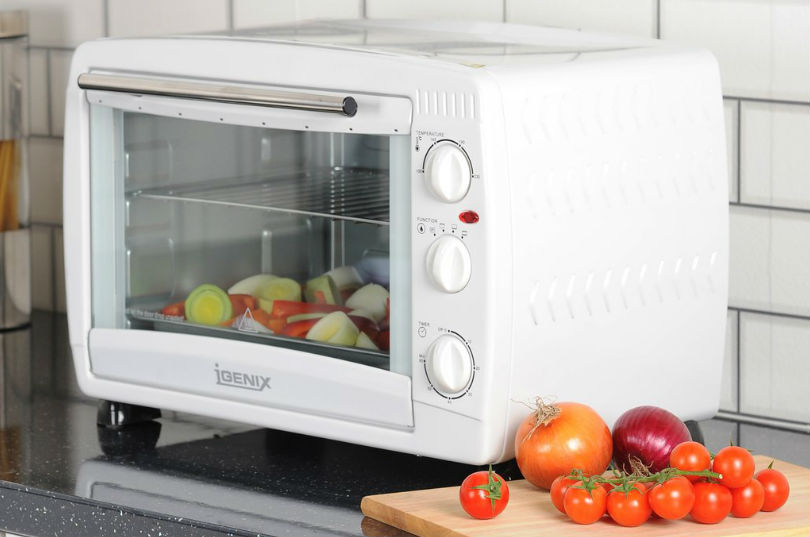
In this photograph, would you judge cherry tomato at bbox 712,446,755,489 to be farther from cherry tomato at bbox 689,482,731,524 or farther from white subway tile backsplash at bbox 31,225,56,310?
white subway tile backsplash at bbox 31,225,56,310

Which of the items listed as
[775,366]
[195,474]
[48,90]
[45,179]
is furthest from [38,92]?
[775,366]

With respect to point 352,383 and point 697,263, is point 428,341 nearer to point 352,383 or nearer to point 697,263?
point 352,383

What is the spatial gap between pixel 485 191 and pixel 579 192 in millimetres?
108

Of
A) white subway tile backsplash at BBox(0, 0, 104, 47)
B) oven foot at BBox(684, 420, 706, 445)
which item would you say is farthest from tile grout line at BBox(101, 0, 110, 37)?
oven foot at BBox(684, 420, 706, 445)

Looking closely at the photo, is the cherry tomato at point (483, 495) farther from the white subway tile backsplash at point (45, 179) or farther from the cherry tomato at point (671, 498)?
the white subway tile backsplash at point (45, 179)

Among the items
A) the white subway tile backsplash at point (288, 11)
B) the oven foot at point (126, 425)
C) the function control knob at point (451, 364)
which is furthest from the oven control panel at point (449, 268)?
the white subway tile backsplash at point (288, 11)

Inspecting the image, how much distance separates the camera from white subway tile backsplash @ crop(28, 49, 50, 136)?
1.95m

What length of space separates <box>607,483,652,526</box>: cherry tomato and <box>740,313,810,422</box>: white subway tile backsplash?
0.42 metres

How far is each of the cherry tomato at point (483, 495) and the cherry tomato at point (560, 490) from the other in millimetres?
38

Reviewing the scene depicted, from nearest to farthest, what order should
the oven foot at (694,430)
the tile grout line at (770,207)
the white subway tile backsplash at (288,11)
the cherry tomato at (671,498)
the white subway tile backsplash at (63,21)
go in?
the cherry tomato at (671,498) → the oven foot at (694,430) → the tile grout line at (770,207) → the white subway tile backsplash at (288,11) → the white subway tile backsplash at (63,21)

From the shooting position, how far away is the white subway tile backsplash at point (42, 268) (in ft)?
6.52

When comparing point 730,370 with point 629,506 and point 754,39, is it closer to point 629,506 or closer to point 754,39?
point 754,39

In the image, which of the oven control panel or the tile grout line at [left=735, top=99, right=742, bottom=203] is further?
the tile grout line at [left=735, top=99, right=742, bottom=203]

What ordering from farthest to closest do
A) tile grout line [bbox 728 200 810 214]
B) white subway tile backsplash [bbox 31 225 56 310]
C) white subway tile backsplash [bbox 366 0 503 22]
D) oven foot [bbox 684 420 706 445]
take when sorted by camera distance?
white subway tile backsplash [bbox 31 225 56 310] < white subway tile backsplash [bbox 366 0 503 22] < tile grout line [bbox 728 200 810 214] < oven foot [bbox 684 420 706 445]
